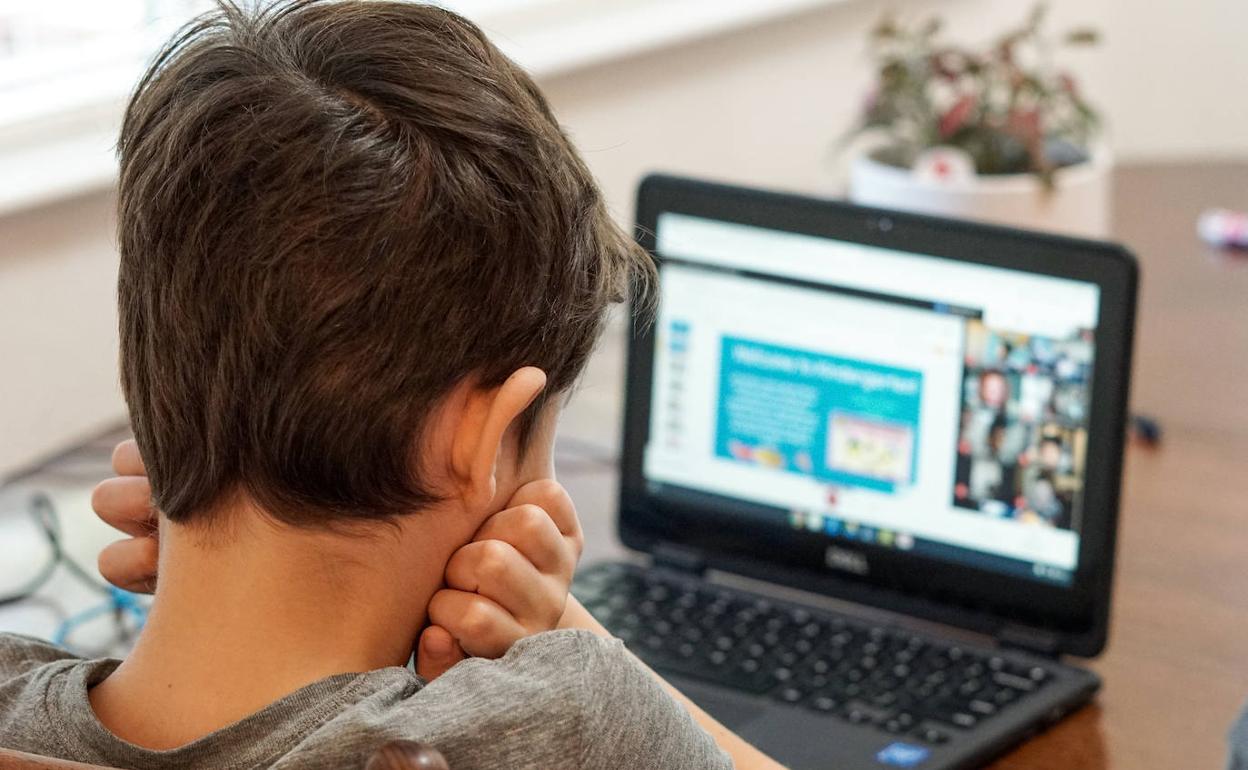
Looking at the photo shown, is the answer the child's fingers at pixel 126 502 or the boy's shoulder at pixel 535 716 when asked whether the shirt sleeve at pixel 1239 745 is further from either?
the child's fingers at pixel 126 502

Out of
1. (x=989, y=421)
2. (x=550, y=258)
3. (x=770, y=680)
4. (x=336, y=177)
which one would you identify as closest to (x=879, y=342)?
(x=989, y=421)

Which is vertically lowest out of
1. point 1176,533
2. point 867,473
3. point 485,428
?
point 1176,533

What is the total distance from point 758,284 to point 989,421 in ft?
0.72

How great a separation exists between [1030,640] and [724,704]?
0.81 ft

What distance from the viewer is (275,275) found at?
0.72m

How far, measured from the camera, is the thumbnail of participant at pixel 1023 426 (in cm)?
119

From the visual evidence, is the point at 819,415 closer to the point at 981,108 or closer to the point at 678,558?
the point at 678,558

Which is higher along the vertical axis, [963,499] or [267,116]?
[267,116]

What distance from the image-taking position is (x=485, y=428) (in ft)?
2.49

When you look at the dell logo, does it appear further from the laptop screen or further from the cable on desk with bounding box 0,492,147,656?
the cable on desk with bounding box 0,492,147,656

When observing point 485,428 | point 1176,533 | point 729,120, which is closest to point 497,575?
point 485,428

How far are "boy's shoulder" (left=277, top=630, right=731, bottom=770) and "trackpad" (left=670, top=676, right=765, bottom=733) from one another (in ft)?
1.11

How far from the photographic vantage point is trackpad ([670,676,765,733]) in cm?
112

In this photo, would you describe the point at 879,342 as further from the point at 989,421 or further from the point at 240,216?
the point at 240,216
